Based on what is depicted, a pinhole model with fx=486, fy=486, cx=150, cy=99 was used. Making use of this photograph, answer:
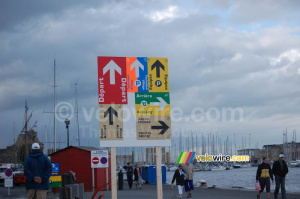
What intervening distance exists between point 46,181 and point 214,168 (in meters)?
145

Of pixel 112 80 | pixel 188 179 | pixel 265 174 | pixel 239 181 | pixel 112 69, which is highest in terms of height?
pixel 112 69

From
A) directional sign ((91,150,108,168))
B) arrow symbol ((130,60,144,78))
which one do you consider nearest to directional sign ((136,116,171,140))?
arrow symbol ((130,60,144,78))

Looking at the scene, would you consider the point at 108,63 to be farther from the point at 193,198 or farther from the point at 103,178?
the point at 103,178

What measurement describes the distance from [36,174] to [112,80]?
15.2 feet

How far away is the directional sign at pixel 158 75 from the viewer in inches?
574

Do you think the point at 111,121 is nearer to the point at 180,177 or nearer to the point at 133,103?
the point at 133,103

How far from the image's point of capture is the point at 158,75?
48.0 ft

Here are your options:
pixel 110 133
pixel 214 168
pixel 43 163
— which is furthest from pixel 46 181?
pixel 214 168

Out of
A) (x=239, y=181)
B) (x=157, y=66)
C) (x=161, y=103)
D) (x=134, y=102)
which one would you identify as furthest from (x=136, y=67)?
(x=239, y=181)

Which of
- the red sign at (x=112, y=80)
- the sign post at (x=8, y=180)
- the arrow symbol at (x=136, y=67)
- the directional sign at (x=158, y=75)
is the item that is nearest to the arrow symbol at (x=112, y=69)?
the red sign at (x=112, y=80)

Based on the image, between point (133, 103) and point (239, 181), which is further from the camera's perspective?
point (239, 181)

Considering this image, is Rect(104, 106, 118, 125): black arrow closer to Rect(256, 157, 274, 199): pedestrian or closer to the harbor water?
Rect(256, 157, 274, 199): pedestrian

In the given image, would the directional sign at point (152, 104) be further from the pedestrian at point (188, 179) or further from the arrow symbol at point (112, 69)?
the pedestrian at point (188, 179)

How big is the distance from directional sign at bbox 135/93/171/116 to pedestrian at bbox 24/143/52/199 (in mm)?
4444
